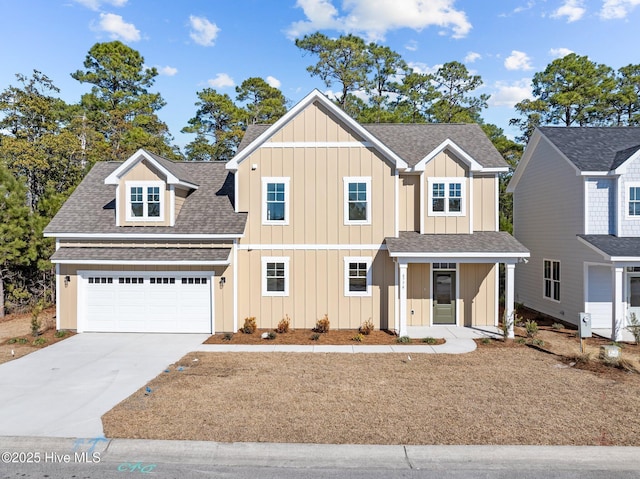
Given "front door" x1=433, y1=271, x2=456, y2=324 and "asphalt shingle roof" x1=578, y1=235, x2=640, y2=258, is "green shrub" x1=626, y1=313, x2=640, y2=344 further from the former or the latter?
"front door" x1=433, y1=271, x2=456, y2=324

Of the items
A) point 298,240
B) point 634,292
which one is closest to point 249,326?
point 298,240

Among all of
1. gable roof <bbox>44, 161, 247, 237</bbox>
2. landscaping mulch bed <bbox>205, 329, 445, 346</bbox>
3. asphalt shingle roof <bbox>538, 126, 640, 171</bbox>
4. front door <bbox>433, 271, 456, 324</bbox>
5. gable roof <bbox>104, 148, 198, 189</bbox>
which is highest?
asphalt shingle roof <bbox>538, 126, 640, 171</bbox>

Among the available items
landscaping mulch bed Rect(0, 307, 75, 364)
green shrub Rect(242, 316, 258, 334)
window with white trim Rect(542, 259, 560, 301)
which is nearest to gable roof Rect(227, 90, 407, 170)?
green shrub Rect(242, 316, 258, 334)

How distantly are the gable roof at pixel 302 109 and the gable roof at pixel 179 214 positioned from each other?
6.32 feet

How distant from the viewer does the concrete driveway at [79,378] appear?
288 inches

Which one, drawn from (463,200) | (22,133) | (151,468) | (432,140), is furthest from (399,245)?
(22,133)

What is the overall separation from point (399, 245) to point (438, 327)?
3.66 metres

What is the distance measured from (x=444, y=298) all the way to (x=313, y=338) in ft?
18.2

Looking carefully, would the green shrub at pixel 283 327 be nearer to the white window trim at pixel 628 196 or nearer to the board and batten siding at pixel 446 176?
the board and batten siding at pixel 446 176

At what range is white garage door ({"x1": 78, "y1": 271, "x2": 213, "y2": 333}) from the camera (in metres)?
14.3

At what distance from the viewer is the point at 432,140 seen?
56.9 ft

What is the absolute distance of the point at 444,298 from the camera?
1524 cm

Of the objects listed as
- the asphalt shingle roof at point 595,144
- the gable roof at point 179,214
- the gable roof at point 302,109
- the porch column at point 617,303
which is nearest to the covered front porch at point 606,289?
the porch column at point 617,303

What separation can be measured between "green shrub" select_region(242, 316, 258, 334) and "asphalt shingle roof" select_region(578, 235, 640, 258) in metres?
12.6
